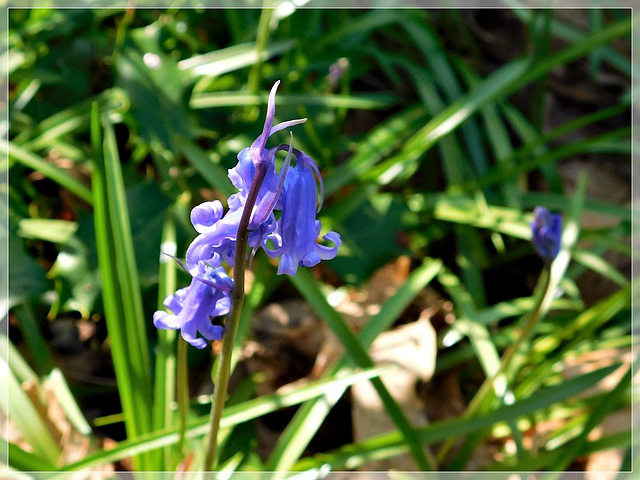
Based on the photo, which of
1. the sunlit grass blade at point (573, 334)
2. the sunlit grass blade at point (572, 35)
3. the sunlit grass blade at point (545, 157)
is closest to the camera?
the sunlit grass blade at point (573, 334)

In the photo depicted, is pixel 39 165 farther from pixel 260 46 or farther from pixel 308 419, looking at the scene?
pixel 308 419

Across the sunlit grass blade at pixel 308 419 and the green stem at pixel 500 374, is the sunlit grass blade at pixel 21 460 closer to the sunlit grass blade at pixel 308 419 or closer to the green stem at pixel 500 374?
the sunlit grass blade at pixel 308 419

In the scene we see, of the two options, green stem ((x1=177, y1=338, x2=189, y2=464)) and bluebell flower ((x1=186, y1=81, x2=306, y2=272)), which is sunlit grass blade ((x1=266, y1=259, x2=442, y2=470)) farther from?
bluebell flower ((x1=186, y1=81, x2=306, y2=272))

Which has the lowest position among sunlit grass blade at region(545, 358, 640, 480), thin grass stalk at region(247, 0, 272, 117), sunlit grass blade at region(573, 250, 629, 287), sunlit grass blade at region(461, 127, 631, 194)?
sunlit grass blade at region(545, 358, 640, 480)

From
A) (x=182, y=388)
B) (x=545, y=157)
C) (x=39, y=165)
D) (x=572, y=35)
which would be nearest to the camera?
(x=182, y=388)

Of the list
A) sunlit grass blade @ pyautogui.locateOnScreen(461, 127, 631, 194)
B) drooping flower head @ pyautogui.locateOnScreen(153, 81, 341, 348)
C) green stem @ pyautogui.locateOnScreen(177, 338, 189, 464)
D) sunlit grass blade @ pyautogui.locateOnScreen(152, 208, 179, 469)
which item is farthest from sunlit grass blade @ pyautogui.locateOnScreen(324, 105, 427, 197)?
drooping flower head @ pyautogui.locateOnScreen(153, 81, 341, 348)

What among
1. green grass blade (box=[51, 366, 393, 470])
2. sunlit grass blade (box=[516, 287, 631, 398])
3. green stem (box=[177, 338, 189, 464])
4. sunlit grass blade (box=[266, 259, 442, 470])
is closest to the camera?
green stem (box=[177, 338, 189, 464])

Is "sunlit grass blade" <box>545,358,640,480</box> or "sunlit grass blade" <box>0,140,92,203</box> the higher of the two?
"sunlit grass blade" <box>0,140,92,203</box>

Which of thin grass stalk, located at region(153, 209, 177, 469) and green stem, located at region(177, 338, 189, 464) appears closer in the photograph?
green stem, located at region(177, 338, 189, 464)

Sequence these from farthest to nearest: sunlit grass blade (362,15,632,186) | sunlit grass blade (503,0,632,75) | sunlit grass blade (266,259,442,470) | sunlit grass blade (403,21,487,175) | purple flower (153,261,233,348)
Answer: sunlit grass blade (503,0,632,75) → sunlit grass blade (403,21,487,175) → sunlit grass blade (362,15,632,186) → sunlit grass blade (266,259,442,470) → purple flower (153,261,233,348)

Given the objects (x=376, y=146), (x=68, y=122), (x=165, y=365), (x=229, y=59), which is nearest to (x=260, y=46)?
(x=229, y=59)

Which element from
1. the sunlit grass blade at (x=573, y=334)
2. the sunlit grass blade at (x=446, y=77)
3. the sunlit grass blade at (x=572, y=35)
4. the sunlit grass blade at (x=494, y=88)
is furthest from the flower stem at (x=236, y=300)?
the sunlit grass blade at (x=572, y=35)

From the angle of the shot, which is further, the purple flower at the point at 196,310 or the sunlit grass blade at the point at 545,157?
the sunlit grass blade at the point at 545,157

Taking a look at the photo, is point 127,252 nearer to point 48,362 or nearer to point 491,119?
point 48,362
